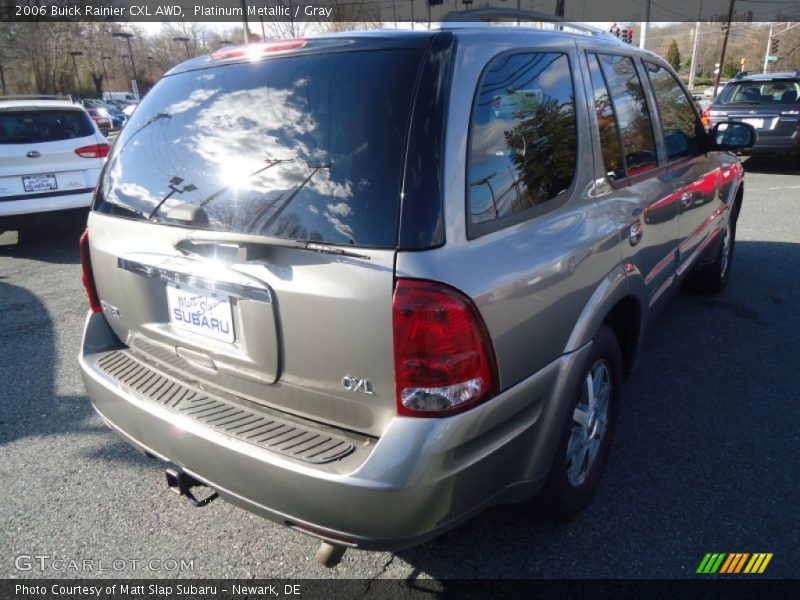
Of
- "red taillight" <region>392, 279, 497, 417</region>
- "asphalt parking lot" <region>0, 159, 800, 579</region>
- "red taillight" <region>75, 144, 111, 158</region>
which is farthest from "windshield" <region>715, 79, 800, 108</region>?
"red taillight" <region>392, 279, 497, 417</region>

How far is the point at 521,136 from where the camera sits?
2006mm

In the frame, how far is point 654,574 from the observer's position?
2.18 metres

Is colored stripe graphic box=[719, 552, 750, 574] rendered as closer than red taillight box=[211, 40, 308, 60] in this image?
No

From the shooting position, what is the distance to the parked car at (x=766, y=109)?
1098 centimetres

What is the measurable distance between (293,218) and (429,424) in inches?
28.0

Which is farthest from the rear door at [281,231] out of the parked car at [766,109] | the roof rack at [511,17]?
the parked car at [766,109]

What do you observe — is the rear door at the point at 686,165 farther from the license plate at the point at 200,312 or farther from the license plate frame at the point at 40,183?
the license plate frame at the point at 40,183

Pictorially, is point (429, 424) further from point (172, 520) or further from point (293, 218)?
point (172, 520)

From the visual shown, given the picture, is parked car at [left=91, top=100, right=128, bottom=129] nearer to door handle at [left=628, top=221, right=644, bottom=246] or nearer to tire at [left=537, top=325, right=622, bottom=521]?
door handle at [left=628, top=221, right=644, bottom=246]

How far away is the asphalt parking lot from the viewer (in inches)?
89.1

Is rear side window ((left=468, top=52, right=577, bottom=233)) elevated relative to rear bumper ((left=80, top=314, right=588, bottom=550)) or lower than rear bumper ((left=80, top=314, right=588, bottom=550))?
elevated

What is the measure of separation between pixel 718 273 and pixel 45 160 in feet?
23.0

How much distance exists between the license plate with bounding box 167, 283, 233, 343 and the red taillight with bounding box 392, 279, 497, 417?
617 millimetres

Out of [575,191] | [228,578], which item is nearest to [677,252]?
[575,191]
